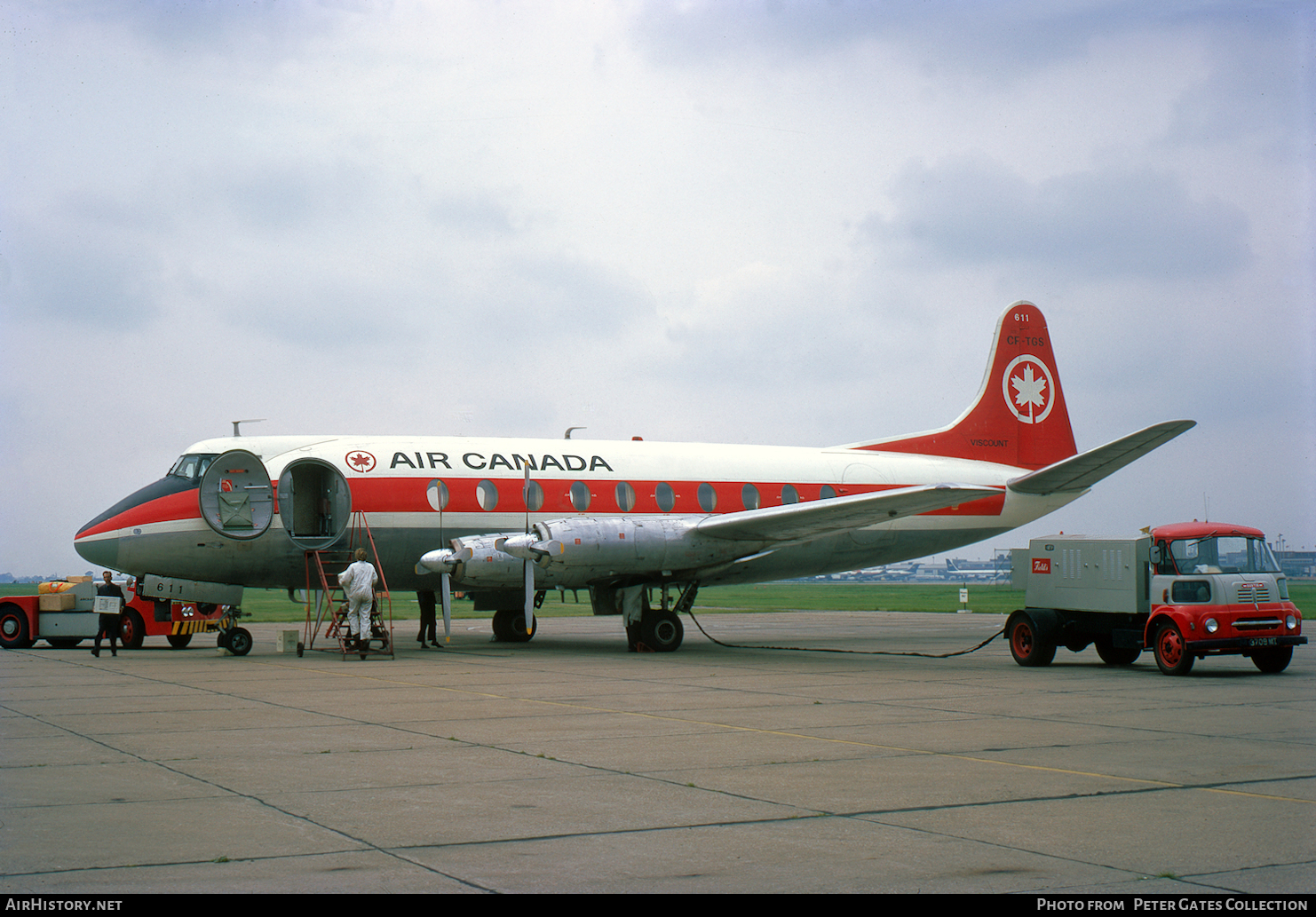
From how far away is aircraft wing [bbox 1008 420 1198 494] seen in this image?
18641mm

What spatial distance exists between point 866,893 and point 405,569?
1675 cm

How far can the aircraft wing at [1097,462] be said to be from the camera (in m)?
18.6

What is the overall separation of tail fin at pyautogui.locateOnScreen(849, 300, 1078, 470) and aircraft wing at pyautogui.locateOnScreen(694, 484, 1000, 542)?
6.66 metres

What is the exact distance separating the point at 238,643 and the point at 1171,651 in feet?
48.9

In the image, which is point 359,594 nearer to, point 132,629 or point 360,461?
point 360,461

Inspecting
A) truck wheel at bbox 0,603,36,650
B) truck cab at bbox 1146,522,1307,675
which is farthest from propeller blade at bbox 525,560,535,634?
truck wheel at bbox 0,603,36,650

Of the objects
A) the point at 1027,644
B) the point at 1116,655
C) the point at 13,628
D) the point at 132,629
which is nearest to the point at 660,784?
the point at 1027,644

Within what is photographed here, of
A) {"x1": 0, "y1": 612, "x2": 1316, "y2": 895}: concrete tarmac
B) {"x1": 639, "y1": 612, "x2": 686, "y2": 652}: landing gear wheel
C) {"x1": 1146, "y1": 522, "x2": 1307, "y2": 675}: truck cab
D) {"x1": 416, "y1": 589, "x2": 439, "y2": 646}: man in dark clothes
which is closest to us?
{"x1": 0, "y1": 612, "x2": 1316, "y2": 895}: concrete tarmac

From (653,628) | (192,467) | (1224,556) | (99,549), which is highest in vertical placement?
(192,467)

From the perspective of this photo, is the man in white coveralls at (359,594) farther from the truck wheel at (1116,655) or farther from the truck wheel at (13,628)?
the truck wheel at (1116,655)

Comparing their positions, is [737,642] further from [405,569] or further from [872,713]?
[872,713]

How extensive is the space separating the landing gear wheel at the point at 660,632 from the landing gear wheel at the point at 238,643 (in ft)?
22.6

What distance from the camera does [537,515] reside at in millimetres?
21266

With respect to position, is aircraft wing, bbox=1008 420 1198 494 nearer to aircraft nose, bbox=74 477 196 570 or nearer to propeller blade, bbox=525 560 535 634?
propeller blade, bbox=525 560 535 634
